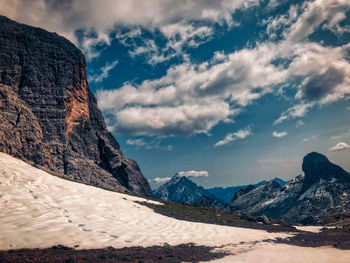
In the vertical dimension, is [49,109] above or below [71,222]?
above

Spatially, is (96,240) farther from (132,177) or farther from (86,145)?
(132,177)

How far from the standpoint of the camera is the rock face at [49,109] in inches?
2527

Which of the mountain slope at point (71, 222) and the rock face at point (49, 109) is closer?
the mountain slope at point (71, 222)

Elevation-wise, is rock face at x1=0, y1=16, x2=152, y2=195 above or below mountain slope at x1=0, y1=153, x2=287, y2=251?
above

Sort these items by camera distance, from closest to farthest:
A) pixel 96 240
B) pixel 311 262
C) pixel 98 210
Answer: pixel 311 262 → pixel 96 240 → pixel 98 210

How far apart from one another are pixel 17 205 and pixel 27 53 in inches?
3145

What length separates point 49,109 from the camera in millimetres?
77375

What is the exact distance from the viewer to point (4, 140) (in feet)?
184

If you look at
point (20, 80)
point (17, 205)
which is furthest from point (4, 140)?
point (17, 205)

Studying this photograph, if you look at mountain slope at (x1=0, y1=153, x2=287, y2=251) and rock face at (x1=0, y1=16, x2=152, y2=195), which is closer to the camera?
mountain slope at (x1=0, y1=153, x2=287, y2=251)

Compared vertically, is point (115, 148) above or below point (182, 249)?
above

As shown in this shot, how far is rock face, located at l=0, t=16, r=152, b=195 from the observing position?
64188mm

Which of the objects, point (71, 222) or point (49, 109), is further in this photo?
point (49, 109)

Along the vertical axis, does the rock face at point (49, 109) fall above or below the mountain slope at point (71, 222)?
above
